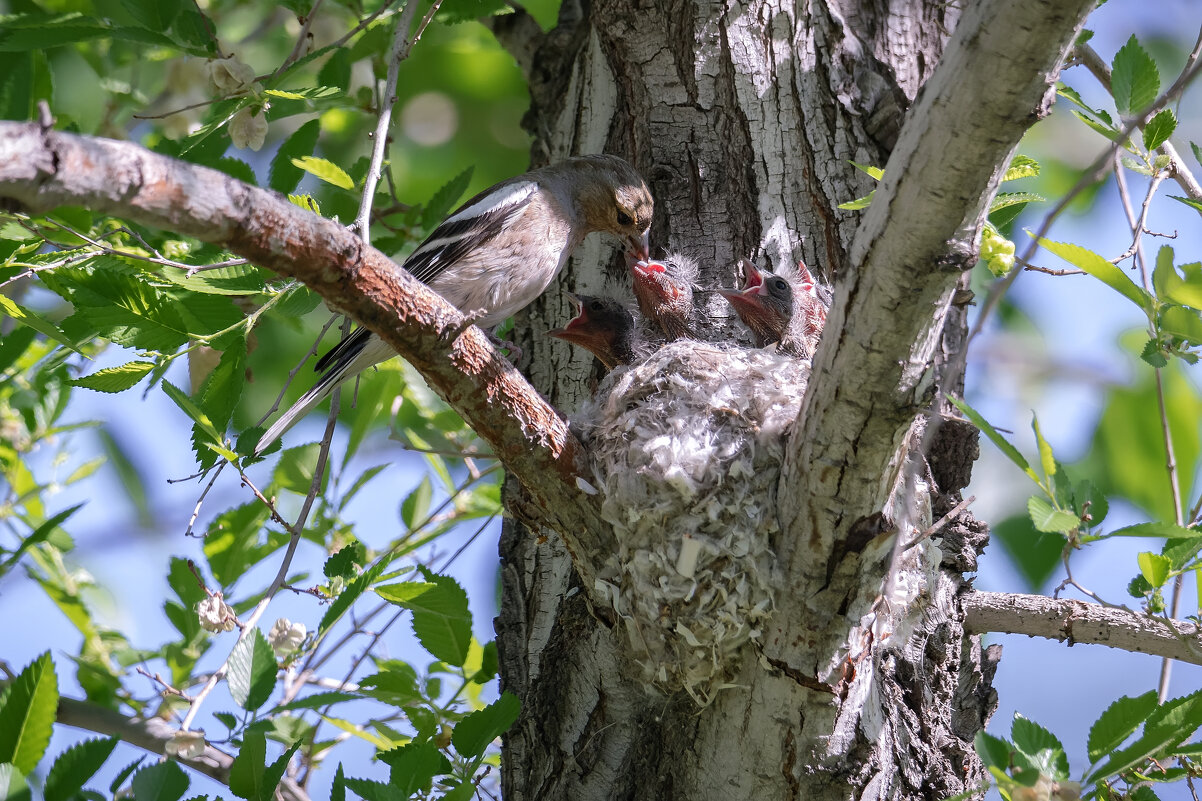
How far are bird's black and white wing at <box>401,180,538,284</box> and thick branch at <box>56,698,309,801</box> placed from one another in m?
1.88

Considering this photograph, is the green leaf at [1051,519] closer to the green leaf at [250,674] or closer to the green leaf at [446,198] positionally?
the green leaf at [250,674]

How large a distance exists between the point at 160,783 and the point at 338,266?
136 cm

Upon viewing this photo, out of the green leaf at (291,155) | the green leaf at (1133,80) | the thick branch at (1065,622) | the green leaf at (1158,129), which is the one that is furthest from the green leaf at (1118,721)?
the green leaf at (291,155)

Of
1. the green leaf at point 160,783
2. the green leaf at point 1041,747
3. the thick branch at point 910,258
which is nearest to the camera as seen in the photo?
the thick branch at point 910,258

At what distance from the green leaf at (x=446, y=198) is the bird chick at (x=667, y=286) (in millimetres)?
789

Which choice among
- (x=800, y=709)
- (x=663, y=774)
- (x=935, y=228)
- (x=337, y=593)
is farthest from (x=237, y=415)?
(x=935, y=228)

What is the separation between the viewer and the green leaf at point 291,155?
3826mm

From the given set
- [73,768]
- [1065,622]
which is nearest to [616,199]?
[1065,622]

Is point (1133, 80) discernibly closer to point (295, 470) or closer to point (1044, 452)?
point (1044, 452)

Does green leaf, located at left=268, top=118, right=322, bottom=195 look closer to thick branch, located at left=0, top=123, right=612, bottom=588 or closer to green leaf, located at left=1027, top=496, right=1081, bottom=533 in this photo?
thick branch, located at left=0, top=123, right=612, bottom=588

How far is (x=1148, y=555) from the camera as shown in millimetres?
2621

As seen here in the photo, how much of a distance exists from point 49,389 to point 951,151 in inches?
158

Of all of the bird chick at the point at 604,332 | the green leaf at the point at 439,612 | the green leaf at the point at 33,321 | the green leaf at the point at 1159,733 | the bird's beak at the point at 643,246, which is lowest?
the green leaf at the point at 1159,733

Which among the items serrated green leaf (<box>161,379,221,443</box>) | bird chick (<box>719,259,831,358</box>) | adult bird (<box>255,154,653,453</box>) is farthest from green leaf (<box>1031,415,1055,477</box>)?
serrated green leaf (<box>161,379,221,443</box>)
